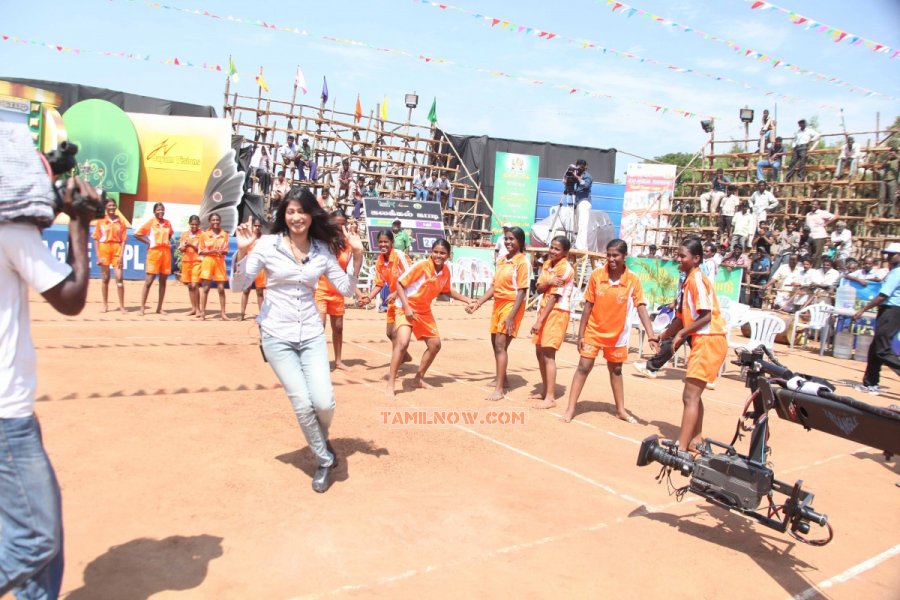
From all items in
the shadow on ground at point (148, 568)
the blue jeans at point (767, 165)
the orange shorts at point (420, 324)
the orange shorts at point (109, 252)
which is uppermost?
the blue jeans at point (767, 165)

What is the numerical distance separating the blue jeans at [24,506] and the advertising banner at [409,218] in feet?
49.5

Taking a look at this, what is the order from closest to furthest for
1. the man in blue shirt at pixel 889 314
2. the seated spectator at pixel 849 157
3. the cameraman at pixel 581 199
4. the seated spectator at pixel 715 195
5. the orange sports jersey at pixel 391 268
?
the orange sports jersey at pixel 391 268 → the man in blue shirt at pixel 889 314 → the cameraman at pixel 581 199 → the seated spectator at pixel 849 157 → the seated spectator at pixel 715 195

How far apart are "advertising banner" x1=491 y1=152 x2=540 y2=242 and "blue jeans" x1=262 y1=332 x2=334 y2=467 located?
2321 cm

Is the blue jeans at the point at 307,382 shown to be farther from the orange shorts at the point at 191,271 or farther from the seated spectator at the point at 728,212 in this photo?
the seated spectator at the point at 728,212

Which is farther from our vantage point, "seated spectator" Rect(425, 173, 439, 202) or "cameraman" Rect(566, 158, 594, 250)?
"seated spectator" Rect(425, 173, 439, 202)

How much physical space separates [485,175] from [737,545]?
24386 millimetres

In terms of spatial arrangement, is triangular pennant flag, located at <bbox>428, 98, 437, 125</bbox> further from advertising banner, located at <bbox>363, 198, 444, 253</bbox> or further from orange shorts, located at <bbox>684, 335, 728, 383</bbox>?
orange shorts, located at <bbox>684, 335, 728, 383</bbox>

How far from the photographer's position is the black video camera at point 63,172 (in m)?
2.74

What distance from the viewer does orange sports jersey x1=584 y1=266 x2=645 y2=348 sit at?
7.34 m

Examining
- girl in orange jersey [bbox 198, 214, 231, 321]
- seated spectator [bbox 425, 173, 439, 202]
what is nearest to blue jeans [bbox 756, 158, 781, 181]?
seated spectator [bbox 425, 173, 439, 202]

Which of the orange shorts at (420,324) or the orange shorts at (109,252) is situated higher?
the orange shorts at (109,252)

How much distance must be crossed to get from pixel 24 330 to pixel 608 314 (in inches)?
223

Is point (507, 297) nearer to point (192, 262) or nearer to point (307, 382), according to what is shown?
point (307, 382)

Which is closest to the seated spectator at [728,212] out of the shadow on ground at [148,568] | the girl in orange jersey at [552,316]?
the girl in orange jersey at [552,316]
